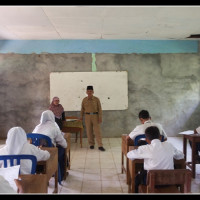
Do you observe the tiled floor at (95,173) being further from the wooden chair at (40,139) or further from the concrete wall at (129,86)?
the concrete wall at (129,86)

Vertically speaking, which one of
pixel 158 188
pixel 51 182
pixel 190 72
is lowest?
pixel 51 182

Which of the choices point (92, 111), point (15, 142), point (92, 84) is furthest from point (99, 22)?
point (15, 142)

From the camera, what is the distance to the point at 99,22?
5430 millimetres

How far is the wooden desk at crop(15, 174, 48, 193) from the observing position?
2.00 metres

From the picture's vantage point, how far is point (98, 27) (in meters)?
5.88

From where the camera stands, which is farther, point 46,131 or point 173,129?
point 173,129

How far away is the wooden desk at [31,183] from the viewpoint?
6.57ft

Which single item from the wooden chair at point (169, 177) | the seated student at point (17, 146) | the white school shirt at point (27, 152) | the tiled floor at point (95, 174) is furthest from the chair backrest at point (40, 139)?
the wooden chair at point (169, 177)

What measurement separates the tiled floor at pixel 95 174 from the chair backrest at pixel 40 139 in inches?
24.3

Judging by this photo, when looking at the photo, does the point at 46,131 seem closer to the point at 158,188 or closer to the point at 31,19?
the point at 158,188

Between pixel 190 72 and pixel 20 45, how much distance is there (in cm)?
508

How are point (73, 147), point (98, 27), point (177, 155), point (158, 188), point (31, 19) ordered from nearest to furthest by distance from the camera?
point (158, 188) → point (177, 155) → point (31, 19) → point (98, 27) → point (73, 147)

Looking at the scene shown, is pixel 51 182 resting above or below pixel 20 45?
below
